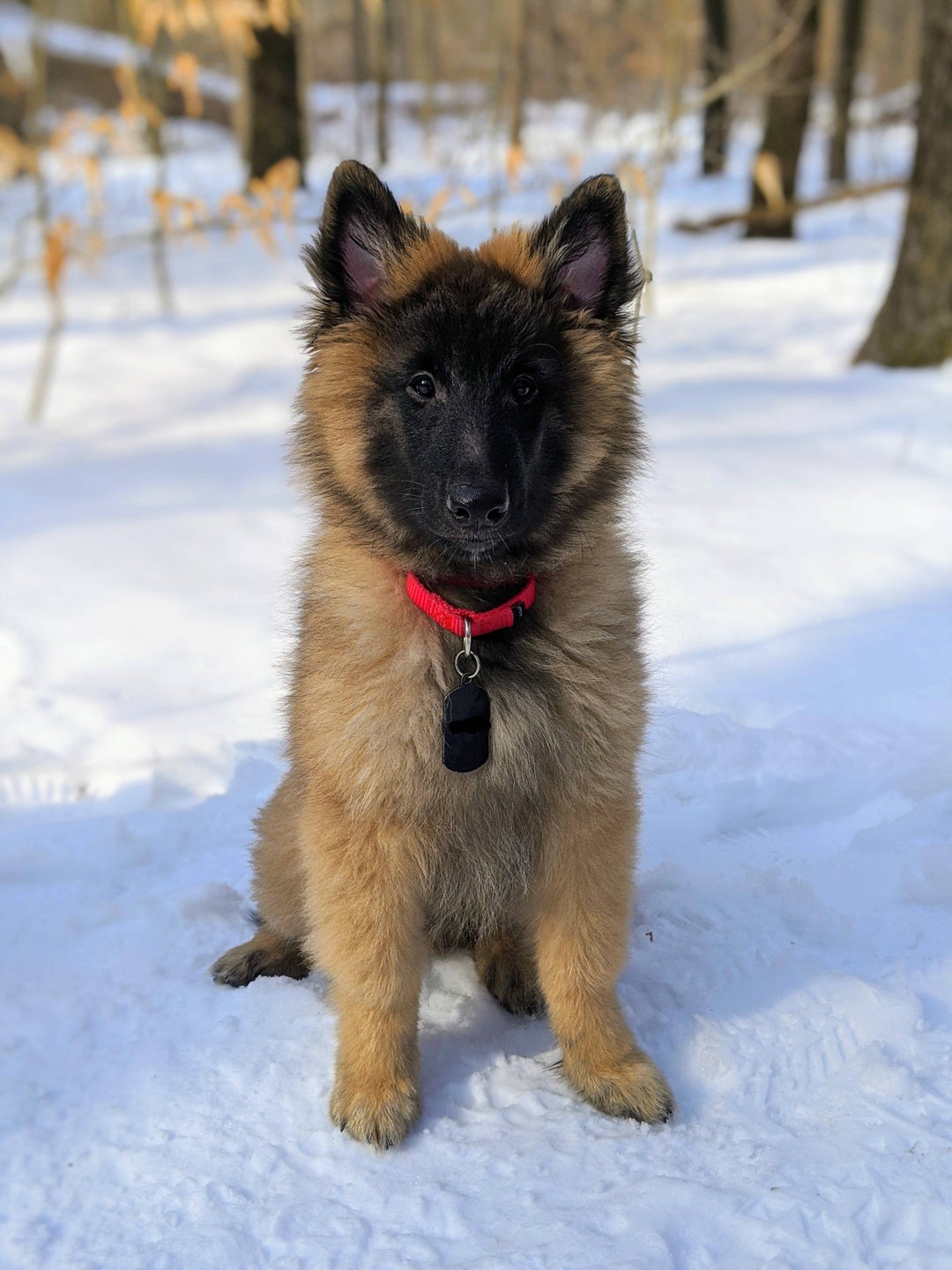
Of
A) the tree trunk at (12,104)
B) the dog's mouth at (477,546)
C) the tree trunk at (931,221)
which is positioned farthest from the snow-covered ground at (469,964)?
the tree trunk at (12,104)

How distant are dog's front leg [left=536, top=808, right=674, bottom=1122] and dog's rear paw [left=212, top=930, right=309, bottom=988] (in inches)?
27.7

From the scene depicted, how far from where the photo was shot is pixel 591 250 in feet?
8.00

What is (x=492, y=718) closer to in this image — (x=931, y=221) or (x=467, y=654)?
(x=467, y=654)

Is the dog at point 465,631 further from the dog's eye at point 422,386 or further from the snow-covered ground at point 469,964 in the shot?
the snow-covered ground at point 469,964

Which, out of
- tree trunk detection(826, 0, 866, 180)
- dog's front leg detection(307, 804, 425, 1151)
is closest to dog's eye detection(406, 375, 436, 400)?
dog's front leg detection(307, 804, 425, 1151)

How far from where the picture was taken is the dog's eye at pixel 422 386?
2.31 metres

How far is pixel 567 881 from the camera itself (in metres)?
2.38

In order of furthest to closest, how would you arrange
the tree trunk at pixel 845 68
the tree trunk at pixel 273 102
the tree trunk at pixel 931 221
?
1. the tree trunk at pixel 845 68
2. the tree trunk at pixel 273 102
3. the tree trunk at pixel 931 221

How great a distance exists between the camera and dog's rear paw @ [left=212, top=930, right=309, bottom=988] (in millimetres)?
2811

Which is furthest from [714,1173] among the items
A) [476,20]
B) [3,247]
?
[476,20]

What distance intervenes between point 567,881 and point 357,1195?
718 mm

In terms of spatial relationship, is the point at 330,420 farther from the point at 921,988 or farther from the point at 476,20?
the point at 476,20

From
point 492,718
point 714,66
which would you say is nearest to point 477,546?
point 492,718

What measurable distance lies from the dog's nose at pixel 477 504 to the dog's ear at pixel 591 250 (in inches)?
22.8
